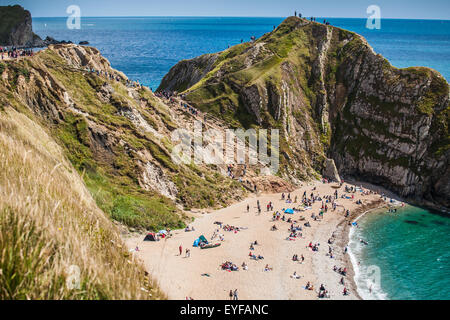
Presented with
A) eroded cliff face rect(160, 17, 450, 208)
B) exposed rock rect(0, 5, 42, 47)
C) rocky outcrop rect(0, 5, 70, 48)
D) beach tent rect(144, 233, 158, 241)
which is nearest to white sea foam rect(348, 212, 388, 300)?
eroded cliff face rect(160, 17, 450, 208)

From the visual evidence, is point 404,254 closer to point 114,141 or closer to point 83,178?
point 83,178

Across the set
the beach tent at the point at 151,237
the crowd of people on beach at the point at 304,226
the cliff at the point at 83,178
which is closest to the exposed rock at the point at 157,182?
the cliff at the point at 83,178

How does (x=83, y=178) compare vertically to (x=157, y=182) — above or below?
above

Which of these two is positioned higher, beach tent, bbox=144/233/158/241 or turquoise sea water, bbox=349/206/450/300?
beach tent, bbox=144/233/158/241

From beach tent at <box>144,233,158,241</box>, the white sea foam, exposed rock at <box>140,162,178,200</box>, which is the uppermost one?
exposed rock at <box>140,162,178,200</box>

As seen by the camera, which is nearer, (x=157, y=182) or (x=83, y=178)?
(x=83, y=178)

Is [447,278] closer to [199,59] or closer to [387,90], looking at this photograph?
[387,90]

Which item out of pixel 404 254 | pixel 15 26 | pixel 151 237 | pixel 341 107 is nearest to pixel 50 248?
pixel 151 237

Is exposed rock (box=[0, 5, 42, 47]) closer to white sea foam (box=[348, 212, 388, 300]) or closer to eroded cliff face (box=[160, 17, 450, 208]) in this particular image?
eroded cliff face (box=[160, 17, 450, 208])
